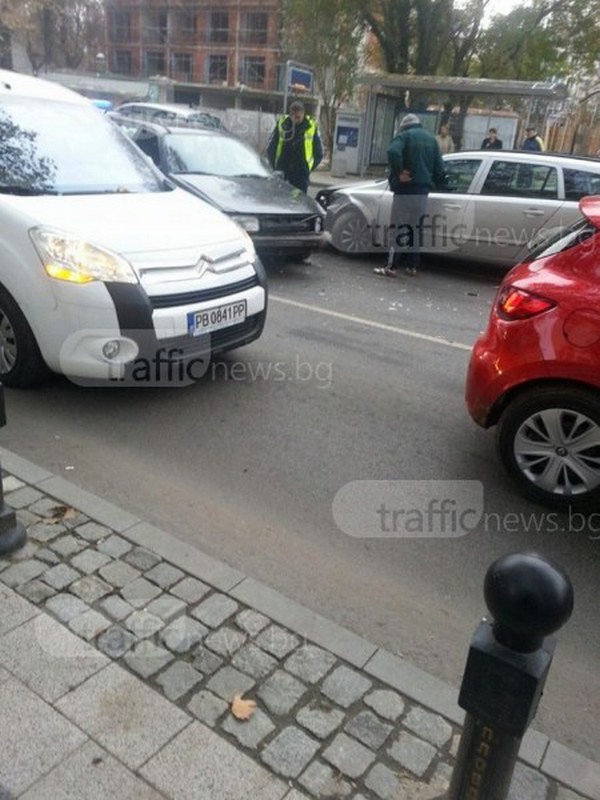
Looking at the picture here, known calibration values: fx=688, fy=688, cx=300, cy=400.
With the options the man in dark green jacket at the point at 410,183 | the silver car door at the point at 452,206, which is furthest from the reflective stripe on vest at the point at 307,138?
the silver car door at the point at 452,206

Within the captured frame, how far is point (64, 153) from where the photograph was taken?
515 cm

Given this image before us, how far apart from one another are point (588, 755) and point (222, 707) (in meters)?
1.25

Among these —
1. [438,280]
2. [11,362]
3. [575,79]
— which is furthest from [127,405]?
[575,79]

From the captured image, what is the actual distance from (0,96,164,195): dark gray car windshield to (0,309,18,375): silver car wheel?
0.86m

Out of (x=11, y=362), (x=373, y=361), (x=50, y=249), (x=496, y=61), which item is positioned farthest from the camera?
(x=496, y=61)

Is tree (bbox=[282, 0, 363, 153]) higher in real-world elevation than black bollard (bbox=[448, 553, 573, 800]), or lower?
higher

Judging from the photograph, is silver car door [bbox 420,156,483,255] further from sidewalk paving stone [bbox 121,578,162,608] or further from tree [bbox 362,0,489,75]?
tree [bbox 362,0,489,75]

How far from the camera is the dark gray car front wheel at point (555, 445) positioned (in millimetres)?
3596

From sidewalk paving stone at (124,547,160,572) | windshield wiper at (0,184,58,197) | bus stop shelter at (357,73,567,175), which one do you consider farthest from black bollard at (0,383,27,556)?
bus stop shelter at (357,73,567,175)

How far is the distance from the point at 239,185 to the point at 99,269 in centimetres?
488

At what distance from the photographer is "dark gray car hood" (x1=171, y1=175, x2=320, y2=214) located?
814 centimetres

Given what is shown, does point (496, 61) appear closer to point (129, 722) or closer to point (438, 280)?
point (438, 280)

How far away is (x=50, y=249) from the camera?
13.8 ft

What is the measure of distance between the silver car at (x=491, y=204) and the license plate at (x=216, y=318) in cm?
521
